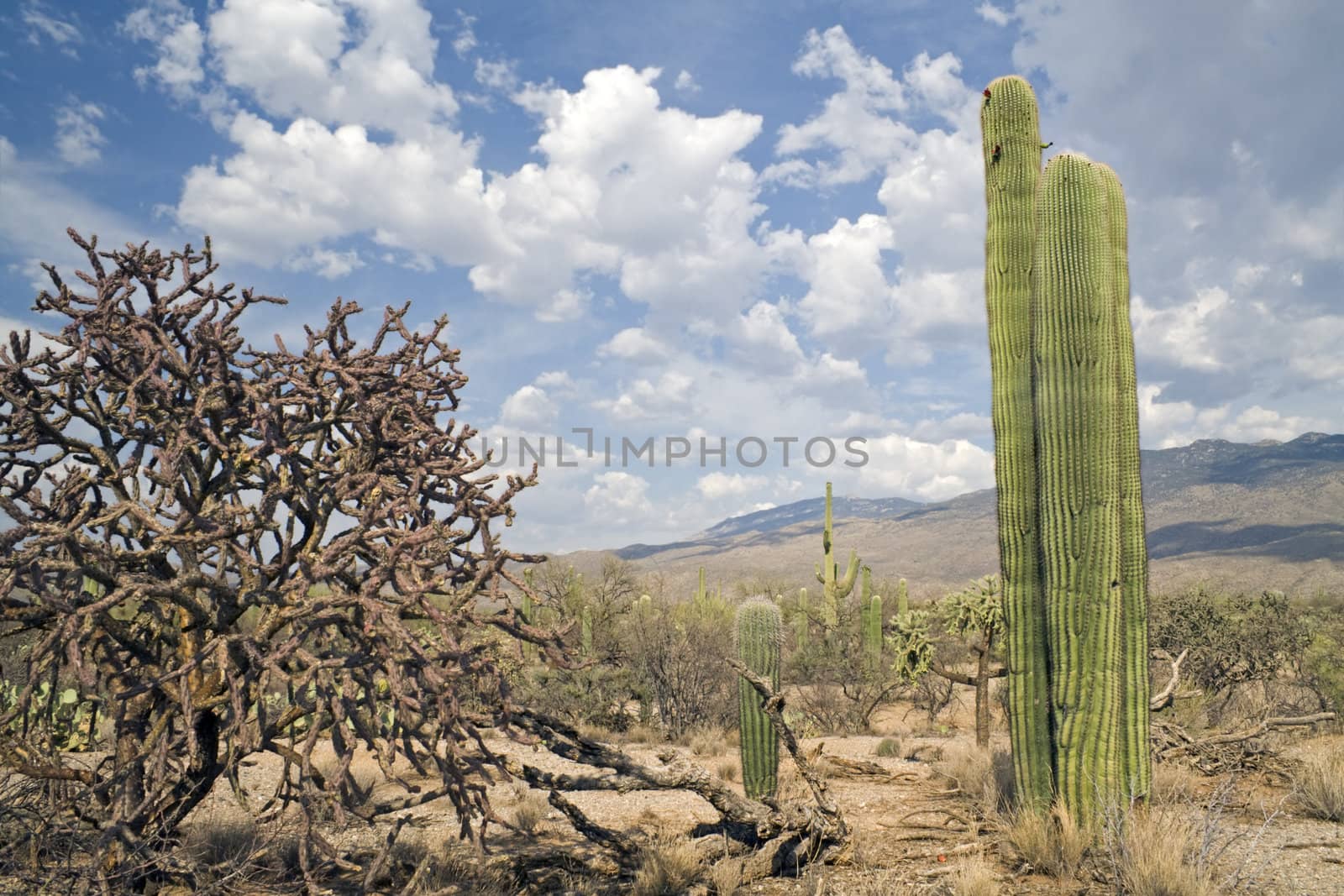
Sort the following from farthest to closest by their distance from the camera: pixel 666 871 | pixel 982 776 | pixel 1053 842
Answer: pixel 982 776
pixel 1053 842
pixel 666 871

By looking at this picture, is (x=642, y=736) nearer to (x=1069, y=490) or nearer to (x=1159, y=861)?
(x=1069, y=490)

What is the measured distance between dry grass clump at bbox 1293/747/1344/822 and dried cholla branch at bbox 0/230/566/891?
7817mm

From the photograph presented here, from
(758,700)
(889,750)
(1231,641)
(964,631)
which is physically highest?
(964,631)

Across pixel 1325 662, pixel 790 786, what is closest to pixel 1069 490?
pixel 790 786

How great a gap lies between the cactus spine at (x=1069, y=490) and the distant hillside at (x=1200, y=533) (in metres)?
43.2

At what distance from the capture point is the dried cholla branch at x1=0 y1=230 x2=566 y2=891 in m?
3.63

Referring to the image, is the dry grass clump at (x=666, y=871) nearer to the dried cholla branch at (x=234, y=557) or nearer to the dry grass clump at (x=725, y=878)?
the dry grass clump at (x=725, y=878)

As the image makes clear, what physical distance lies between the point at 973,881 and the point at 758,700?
10.9ft

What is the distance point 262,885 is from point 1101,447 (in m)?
6.78

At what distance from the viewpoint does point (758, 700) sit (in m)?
8.98

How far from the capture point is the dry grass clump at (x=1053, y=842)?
657 cm

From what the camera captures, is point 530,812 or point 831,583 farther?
point 831,583

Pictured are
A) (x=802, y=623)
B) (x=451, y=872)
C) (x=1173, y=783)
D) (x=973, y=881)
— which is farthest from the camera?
(x=802, y=623)

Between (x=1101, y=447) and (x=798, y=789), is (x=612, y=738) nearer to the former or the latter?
(x=798, y=789)
